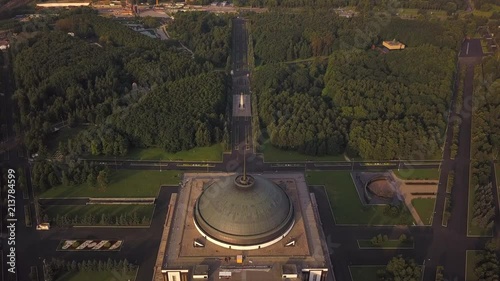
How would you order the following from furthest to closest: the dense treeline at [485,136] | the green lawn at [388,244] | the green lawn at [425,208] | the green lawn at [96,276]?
the dense treeline at [485,136] → the green lawn at [425,208] → the green lawn at [388,244] → the green lawn at [96,276]

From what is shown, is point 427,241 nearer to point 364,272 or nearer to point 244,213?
point 364,272

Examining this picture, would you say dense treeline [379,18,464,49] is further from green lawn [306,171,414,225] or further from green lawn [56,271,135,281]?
green lawn [56,271,135,281]

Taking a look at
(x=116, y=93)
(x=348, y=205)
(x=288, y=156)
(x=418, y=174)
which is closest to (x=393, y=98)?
(x=418, y=174)

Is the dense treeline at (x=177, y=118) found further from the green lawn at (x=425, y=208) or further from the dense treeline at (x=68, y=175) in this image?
the green lawn at (x=425, y=208)

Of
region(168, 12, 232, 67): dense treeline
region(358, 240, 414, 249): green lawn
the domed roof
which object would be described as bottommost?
region(358, 240, 414, 249): green lawn

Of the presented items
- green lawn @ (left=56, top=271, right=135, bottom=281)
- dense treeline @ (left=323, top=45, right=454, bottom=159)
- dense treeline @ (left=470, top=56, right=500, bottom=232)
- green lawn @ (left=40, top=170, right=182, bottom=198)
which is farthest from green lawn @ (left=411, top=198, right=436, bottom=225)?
green lawn @ (left=56, top=271, right=135, bottom=281)

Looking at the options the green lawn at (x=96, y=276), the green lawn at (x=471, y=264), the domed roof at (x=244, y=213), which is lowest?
the green lawn at (x=471, y=264)

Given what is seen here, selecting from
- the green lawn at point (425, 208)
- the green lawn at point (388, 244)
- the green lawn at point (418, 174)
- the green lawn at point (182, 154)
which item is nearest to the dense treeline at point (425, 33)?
the green lawn at point (418, 174)
